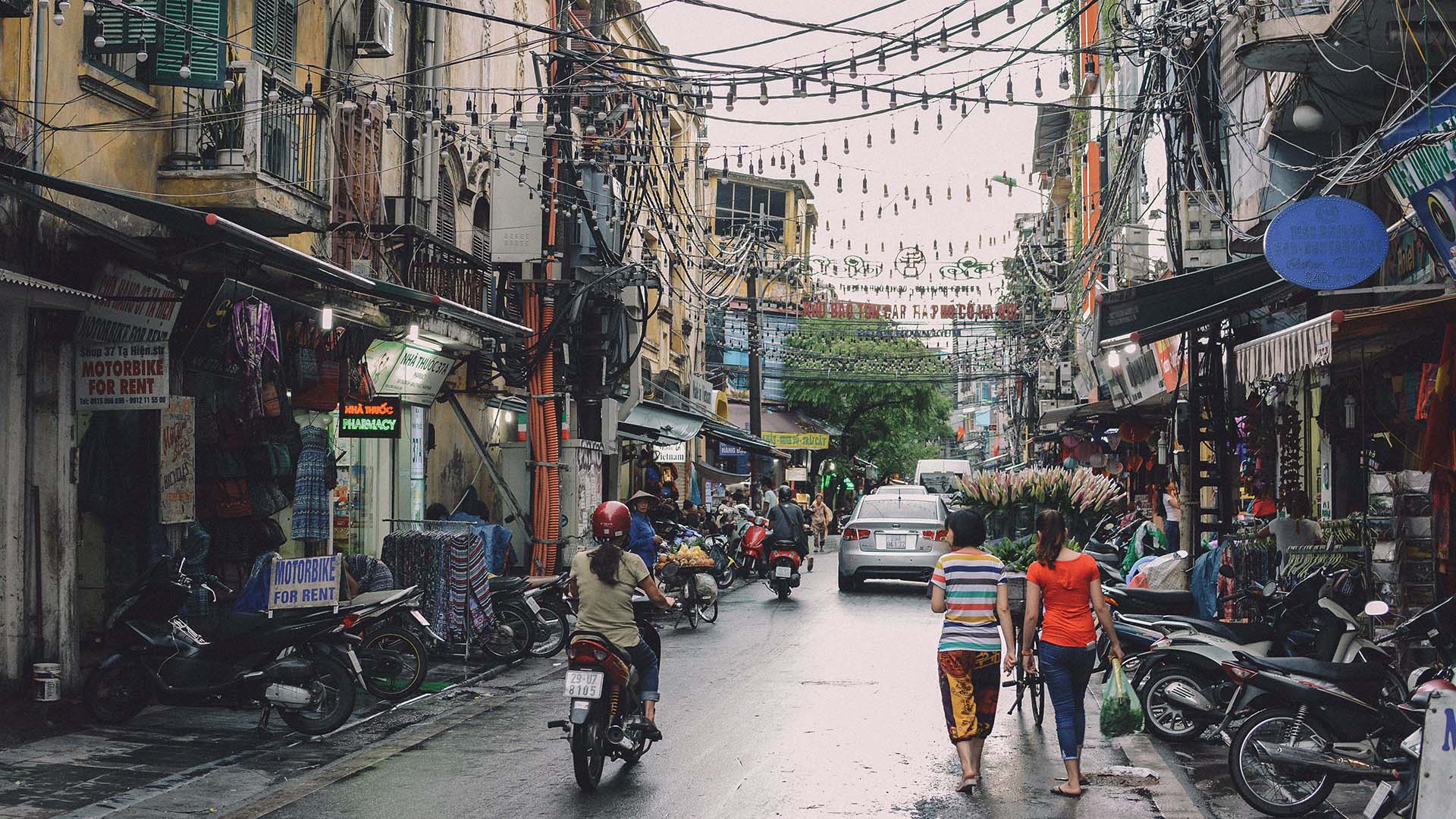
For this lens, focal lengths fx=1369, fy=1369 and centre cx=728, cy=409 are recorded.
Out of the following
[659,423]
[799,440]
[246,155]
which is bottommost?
[799,440]

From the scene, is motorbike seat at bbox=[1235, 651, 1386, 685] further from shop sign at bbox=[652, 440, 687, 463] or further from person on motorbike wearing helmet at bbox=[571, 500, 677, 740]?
shop sign at bbox=[652, 440, 687, 463]

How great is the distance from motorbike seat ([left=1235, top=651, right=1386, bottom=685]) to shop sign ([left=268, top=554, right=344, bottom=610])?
730cm

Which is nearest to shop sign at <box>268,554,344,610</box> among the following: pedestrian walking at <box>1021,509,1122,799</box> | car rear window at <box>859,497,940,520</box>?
pedestrian walking at <box>1021,509,1122,799</box>

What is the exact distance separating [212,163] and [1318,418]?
12.0 m

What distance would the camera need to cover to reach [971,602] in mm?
8469

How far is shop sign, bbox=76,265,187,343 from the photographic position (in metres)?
10.9

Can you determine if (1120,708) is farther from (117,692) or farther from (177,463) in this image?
(177,463)

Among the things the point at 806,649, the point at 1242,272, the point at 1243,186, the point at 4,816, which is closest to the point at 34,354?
the point at 4,816

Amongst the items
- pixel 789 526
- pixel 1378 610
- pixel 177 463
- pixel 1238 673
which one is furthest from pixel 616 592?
pixel 789 526

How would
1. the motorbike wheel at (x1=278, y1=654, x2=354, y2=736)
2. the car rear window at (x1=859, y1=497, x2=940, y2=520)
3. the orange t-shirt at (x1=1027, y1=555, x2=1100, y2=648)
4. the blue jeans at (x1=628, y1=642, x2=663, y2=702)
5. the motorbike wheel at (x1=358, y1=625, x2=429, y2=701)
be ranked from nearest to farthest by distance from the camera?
the orange t-shirt at (x1=1027, y1=555, x2=1100, y2=648), the blue jeans at (x1=628, y1=642, x2=663, y2=702), the motorbike wheel at (x1=278, y1=654, x2=354, y2=736), the motorbike wheel at (x1=358, y1=625, x2=429, y2=701), the car rear window at (x1=859, y1=497, x2=940, y2=520)

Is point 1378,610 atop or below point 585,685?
atop

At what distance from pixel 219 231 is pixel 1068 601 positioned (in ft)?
20.9

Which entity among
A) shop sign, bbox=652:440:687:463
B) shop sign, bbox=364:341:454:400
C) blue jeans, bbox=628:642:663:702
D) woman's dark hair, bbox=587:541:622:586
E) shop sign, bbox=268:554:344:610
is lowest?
blue jeans, bbox=628:642:663:702

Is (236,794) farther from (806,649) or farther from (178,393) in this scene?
(806,649)
